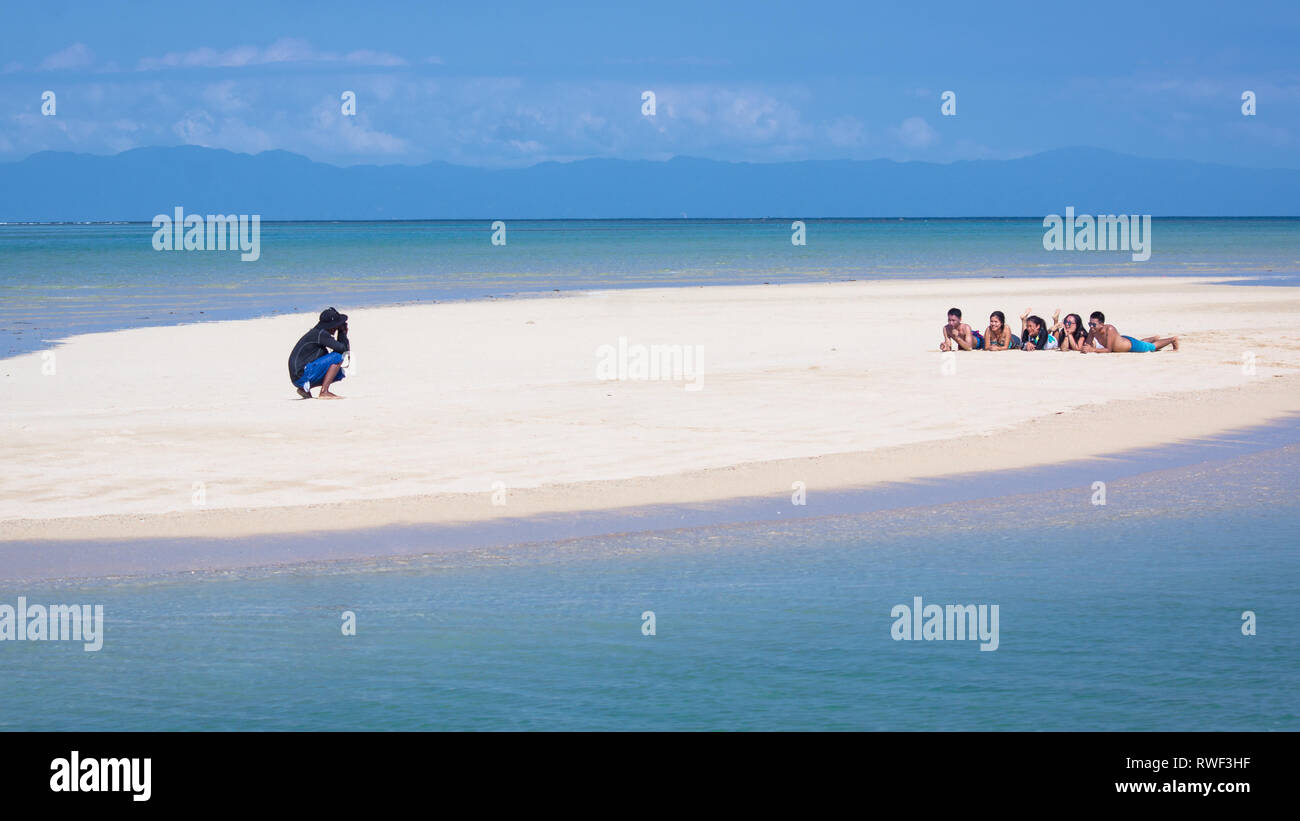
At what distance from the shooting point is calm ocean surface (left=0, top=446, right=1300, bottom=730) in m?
7.35

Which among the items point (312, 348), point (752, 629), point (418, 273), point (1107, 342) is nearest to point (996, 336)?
point (1107, 342)

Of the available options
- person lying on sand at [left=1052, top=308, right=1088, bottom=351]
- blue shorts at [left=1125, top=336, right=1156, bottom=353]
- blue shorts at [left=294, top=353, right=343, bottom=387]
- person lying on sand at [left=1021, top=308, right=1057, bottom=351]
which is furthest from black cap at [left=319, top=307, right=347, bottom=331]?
blue shorts at [left=1125, top=336, right=1156, bottom=353]

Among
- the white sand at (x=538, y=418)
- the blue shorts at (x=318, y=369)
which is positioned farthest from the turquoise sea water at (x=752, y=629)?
the blue shorts at (x=318, y=369)

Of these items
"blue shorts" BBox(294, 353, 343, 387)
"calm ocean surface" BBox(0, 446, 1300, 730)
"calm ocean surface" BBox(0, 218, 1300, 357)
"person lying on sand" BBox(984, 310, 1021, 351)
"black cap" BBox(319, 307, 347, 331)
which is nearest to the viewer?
"calm ocean surface" BBox(0, 446, 1300, 730)

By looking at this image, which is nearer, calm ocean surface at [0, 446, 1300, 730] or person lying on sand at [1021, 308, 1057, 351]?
calm ocean surface at [0, 446, 1300, 730]

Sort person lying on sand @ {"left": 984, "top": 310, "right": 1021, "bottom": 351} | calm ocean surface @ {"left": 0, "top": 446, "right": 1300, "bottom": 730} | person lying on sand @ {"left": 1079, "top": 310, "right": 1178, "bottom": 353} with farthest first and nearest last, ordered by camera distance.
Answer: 1. person lying on sand @ {"left": 984, "top": 310, "right": 1021, "bottom": 351}
2. person lying on sand @ {"left": 1079, "top": 310, "right": 1178, "bottom": 353}
3. calm ocean surface @ {"left": 0, "top": 446, "right": 1300, "bottom": 730}

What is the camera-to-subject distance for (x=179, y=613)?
354 inches

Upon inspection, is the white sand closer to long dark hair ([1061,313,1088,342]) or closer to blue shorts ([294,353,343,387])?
blue shorts ([294,353,343,387])

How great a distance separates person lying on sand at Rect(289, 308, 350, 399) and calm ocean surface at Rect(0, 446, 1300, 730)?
748cm

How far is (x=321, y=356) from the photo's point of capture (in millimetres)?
17484
